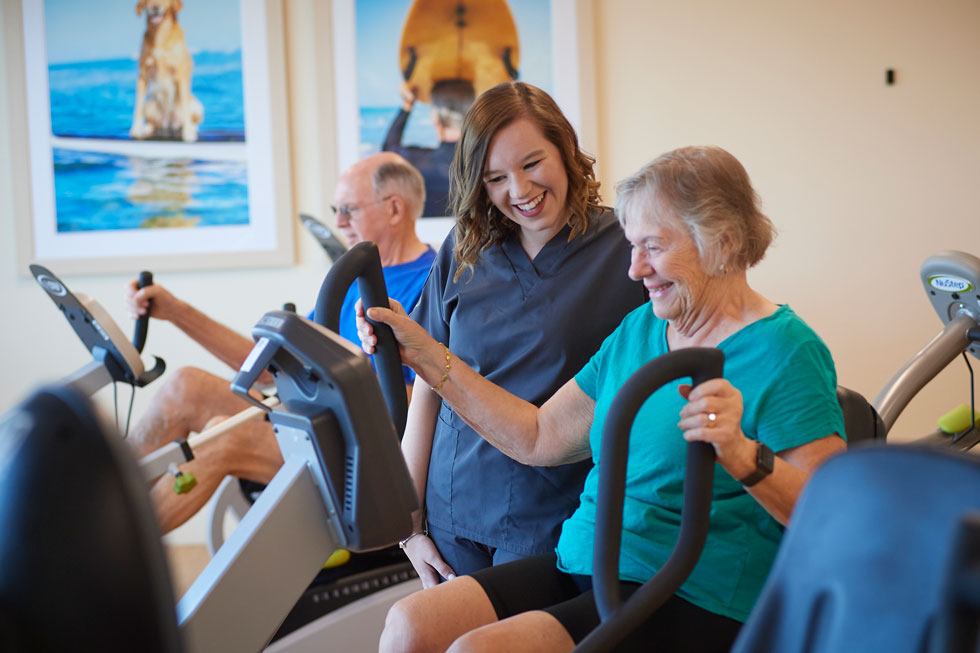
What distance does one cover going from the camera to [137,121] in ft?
12.4

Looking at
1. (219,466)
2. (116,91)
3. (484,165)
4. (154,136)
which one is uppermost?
(116,91)

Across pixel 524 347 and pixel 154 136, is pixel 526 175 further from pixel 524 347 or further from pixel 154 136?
pixel 154 136

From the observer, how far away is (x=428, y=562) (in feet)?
5.89

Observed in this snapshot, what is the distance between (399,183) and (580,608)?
1.81m

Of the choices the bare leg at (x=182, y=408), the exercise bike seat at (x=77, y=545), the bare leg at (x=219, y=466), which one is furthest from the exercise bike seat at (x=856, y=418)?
the bare leg at (x=182, y=408)

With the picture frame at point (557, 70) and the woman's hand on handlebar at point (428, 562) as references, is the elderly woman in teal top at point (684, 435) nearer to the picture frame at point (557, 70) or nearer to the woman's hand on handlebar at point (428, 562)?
the woman's hand on handlebar at point (428, 562)

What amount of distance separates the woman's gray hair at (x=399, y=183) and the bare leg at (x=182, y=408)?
2.93 feet

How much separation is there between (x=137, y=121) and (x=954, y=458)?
3.80 m

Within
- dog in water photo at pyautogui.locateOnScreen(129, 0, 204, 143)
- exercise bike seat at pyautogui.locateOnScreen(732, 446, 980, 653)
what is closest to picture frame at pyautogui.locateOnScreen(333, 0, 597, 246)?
dog in water photo at pyautogui.locateOnScreen(129, 0, 204, 143)

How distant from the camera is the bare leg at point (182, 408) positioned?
3.04 metres

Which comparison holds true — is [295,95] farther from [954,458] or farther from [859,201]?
[954,458]

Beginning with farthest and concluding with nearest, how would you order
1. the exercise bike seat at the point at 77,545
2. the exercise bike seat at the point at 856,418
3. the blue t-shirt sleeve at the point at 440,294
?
the blue t-shirt sleeve at the point at 440,294 → the exercise bike seat at the point at 856,418 → the exercise bike seat at the point at 77,545

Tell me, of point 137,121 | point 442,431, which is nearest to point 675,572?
point 442,431

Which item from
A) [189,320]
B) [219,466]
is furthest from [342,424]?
[189,320]
